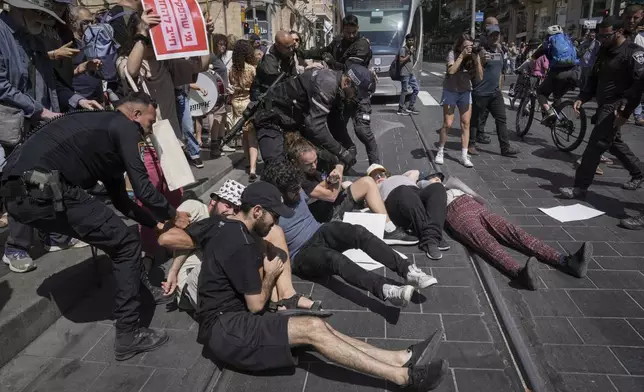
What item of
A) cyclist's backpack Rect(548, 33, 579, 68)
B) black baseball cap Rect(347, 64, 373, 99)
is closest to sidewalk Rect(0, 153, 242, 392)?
black baseball cap Rect(347, 64, 373, 99)

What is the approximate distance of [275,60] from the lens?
5.89m

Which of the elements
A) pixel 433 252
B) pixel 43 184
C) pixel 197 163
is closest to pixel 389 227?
pixel 433 252

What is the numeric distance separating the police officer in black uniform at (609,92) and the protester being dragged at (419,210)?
2074mm

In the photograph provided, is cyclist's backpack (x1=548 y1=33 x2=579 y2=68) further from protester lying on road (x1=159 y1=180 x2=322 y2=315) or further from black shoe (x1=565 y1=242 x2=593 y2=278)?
protester lying on road (x1=159 y1=180 x2=322 y2=315)

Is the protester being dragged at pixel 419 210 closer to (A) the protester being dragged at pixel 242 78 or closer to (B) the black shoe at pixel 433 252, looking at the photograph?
(B) the black shoe at pixel 433 252

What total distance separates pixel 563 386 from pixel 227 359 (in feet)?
6.15

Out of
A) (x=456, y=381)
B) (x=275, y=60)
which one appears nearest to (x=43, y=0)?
(x=275, y=60)

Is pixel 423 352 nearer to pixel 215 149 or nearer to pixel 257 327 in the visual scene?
pixel 257 327

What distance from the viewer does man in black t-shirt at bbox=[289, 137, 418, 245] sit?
14.9 ft

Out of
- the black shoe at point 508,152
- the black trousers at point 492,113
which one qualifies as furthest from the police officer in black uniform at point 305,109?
the black shoe at point 508,152

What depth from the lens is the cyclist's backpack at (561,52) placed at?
769 centimetres

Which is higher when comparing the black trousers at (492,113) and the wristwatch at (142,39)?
the wristwatch at (142,39)

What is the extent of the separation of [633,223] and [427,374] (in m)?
3.35

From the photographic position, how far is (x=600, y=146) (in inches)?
211
